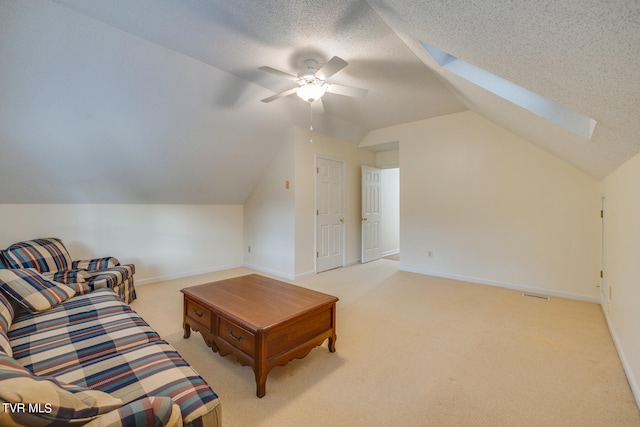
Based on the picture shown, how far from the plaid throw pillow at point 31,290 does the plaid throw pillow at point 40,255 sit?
3.52 ft

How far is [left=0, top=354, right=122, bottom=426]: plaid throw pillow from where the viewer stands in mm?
644

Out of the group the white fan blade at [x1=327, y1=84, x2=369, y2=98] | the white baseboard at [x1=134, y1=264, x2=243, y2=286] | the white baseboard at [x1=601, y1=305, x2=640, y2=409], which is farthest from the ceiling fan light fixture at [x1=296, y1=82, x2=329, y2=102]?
the white baseboard at [x1=134, y1=264, x2=243, y2=286]

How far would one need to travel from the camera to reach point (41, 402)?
0.70 m

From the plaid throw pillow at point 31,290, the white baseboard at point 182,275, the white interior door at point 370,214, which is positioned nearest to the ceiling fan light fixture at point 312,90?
the plaid throw pillow at point 31,290

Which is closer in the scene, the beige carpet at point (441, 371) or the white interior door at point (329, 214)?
the beige carpet at point (441, 371)

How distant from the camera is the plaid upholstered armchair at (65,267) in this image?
2.70m

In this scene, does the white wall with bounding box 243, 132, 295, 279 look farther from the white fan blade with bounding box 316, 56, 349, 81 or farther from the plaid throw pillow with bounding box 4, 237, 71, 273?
the plaid throw pillow with bounding box 4, 237, 71, 273

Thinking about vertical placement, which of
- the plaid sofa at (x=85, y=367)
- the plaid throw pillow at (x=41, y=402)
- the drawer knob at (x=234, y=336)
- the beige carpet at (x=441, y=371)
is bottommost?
the beige carpet at (x=441, y=371)

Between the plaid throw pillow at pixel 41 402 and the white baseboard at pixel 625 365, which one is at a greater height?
the plaid throw pillow at pixel 41 402

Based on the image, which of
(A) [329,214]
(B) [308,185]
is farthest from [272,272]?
(B) [308,185]

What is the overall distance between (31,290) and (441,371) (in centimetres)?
288

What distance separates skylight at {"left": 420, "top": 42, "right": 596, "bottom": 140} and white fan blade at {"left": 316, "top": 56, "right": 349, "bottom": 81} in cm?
64

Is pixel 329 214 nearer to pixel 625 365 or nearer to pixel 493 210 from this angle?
pixel 493 210

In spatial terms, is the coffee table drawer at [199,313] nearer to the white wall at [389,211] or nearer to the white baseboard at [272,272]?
the white baseboard at [272,272]
